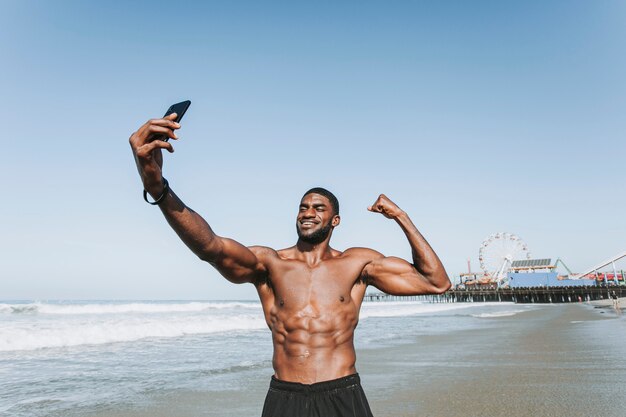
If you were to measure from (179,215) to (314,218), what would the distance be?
3.41 ft

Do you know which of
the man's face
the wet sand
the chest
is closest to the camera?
the chest

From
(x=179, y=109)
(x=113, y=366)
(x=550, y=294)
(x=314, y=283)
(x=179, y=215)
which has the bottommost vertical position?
(x=550, y=294)

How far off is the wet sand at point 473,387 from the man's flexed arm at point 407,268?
130 inches

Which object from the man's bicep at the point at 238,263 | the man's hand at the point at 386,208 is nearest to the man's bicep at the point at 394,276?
the man's hand at the point at 386,208

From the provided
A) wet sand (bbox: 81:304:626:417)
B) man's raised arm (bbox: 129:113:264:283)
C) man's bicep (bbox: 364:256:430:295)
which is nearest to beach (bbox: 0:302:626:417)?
wet sand (bbox: 81:304:626:417)

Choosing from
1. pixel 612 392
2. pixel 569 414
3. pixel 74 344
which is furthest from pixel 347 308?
pixel 74 344

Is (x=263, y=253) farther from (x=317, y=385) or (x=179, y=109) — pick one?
(x=179, y=109)

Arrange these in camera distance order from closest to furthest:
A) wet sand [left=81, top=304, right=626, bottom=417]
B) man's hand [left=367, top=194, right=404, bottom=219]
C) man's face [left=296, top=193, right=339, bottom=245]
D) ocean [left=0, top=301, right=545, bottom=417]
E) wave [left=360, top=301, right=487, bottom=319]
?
man's face [left=296, top=193, right=339, bottom=245] < man's hand [left=367, top=194, right=404, bottom=219] < wet sand [left=81, top=304, right=626, bottom=417] < ocean [left=0, top=301, right=545, bottom=417] < wave [left=360, top=301, right=487, bottom=319]

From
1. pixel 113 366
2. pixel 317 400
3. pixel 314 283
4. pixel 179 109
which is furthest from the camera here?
pixel 113 366

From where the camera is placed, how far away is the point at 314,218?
319cm

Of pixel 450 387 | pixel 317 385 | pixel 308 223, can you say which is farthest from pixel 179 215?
pixel 450 387

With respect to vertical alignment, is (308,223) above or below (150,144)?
below

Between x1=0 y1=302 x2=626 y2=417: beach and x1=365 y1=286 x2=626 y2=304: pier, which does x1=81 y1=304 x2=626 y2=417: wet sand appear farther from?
x1=365 y1=286 x2=626 y2=304: pier

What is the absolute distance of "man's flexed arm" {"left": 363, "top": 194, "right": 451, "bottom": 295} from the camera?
126 inches
